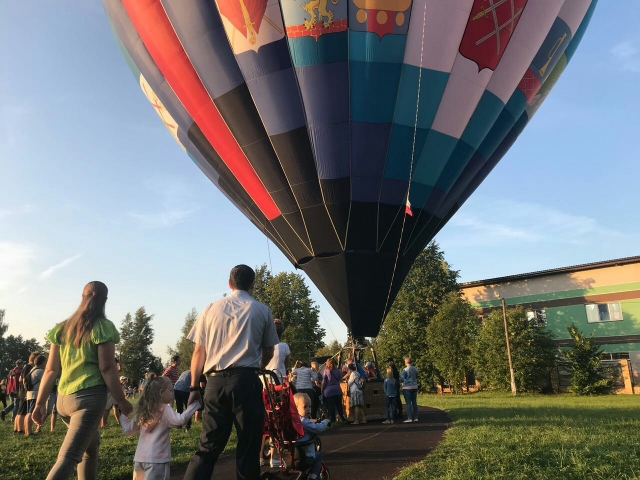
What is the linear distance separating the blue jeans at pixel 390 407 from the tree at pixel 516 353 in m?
19.8

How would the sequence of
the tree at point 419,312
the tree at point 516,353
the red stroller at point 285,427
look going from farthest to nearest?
the tree at point 419,312, the tree at point 516,353, the red stroller at point 285,427

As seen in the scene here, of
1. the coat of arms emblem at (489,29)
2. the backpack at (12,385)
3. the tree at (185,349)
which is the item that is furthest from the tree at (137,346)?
the coat of arms emblem at (489,29)

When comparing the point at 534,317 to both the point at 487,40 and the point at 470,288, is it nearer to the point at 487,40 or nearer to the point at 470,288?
the point at 470,288

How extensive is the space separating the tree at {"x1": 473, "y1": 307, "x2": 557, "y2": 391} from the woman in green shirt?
90.6ft

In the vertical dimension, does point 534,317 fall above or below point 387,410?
above

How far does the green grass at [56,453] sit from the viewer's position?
5352 millimetres

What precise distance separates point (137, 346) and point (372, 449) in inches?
2081

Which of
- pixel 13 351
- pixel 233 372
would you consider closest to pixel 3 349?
pixel 13 351

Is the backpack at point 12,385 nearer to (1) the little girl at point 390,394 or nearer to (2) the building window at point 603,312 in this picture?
(1) the little girl at point 390,394

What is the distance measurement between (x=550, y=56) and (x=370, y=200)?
5563 millimetres

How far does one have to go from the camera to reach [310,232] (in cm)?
1042

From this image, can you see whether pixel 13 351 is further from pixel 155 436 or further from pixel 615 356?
pixel 155 436

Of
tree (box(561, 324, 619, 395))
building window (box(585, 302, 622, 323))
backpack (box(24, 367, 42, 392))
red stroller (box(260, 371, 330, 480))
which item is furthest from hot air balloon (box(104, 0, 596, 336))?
building window (box(585, 302, 622, 323))

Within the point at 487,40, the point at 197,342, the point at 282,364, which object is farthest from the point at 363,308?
the point at 197,342
